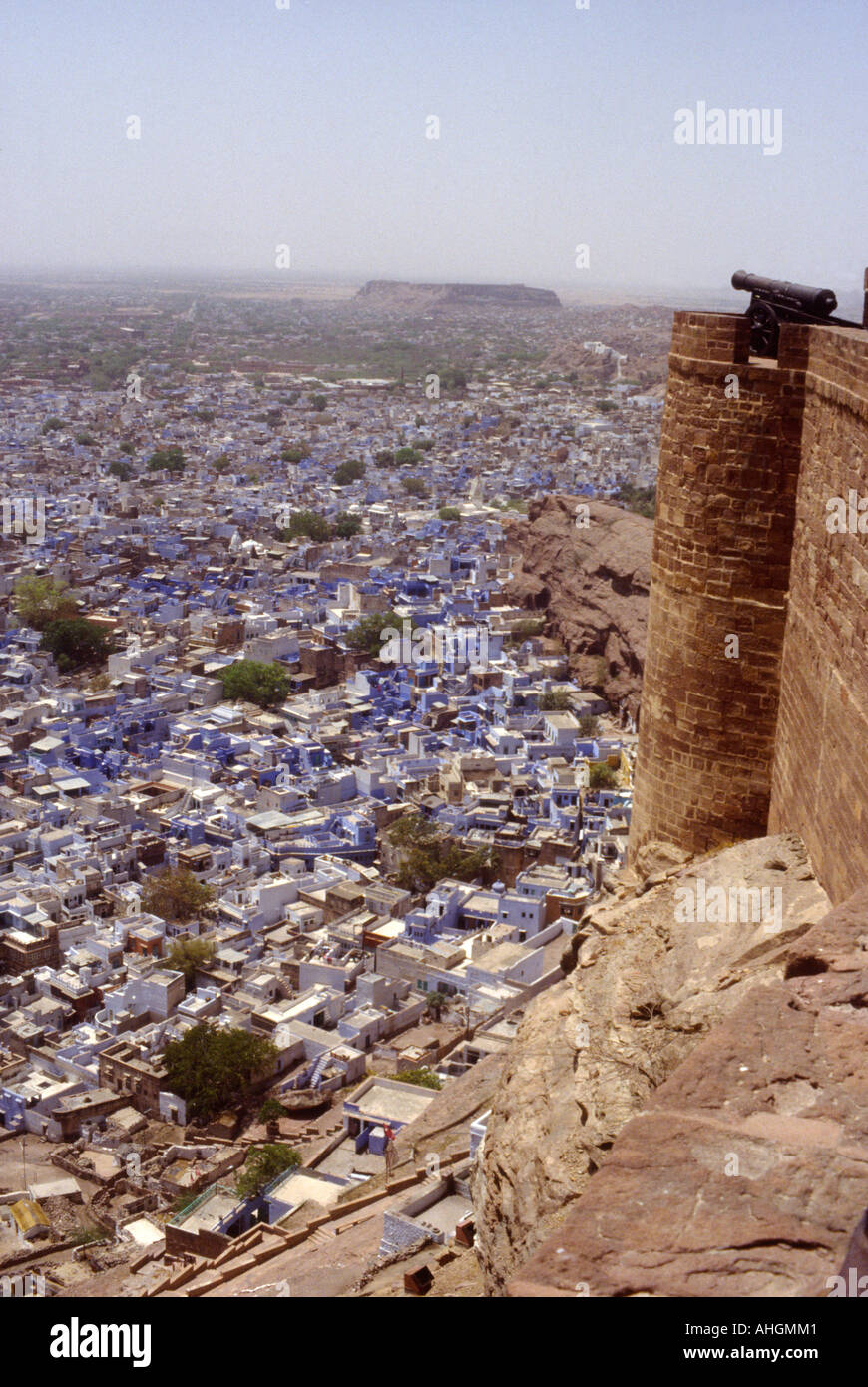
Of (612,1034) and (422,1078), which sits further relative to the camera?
(422,1078)

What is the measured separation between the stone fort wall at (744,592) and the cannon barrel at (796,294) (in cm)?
21

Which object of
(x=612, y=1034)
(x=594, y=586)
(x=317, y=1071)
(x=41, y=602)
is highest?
(x=612, y=1034)

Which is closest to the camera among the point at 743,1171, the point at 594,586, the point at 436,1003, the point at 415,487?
the point at 743,1171

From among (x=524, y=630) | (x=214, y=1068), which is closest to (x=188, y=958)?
(x=214, y=1068)

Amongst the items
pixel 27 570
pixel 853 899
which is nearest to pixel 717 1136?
pixel 853 899

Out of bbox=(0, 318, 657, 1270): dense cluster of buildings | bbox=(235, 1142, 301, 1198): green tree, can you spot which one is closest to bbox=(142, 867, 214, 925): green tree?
bbox=(0, 318, 657, 1270): dense cluster of buildings

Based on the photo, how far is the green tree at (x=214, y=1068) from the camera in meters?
13.7

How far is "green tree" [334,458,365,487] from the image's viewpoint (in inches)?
1895

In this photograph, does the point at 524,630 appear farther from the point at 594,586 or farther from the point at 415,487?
the point at 415,487

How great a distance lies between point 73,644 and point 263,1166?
741 inches

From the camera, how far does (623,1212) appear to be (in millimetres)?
1943

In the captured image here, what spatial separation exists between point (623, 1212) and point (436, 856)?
16.7m

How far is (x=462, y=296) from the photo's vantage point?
136 meters
